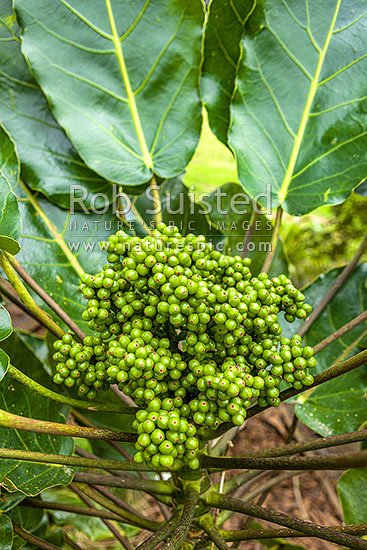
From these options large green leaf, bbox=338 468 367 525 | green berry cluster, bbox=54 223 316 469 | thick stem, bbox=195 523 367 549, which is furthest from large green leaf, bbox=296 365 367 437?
green berry cluster, bbox=54 223 316 469

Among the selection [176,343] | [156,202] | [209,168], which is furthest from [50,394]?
[209,168]

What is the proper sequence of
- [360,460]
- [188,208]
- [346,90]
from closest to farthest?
1. [360,460]
2. [346,90]
3. [188,208]

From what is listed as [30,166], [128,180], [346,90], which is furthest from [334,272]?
[30,166]

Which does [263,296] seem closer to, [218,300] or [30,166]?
[218,300]

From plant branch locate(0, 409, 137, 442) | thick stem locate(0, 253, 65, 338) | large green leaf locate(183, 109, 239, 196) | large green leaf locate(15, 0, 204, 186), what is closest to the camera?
plant branch locate(0, 409, 137, 442)

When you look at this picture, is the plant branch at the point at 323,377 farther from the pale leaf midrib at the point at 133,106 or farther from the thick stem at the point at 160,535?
the pale leaf midrib at the point at 133,106

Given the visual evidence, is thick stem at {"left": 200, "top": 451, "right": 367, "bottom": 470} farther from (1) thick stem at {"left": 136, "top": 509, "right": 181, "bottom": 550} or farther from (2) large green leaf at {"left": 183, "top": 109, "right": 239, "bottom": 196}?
(2) large green leaf at {"left": 183, "top": 109, "right": 239, "bottom": 196}

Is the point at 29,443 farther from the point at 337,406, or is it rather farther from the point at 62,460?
the point at 337,406
